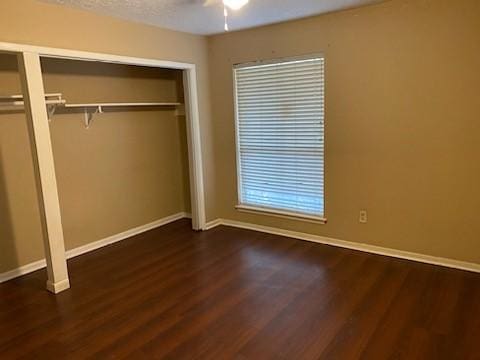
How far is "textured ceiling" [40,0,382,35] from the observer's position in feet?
9.99

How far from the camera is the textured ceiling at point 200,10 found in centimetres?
304

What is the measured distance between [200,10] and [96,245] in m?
2.75

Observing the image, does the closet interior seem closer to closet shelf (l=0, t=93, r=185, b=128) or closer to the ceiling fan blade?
closet shelf (l=0, t=93, r=185, b=128)

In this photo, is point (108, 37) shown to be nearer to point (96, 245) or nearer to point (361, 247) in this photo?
point (96, 245)

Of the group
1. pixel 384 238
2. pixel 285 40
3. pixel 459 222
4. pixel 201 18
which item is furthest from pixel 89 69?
pixel 459 222

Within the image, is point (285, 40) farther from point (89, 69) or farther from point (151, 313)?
point (151, 313)

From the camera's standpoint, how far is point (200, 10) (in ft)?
10.8

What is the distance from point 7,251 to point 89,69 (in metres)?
2.02

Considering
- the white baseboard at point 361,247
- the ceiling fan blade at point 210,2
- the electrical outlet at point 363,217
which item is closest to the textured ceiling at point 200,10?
the ceiling fan blade at point 210,2

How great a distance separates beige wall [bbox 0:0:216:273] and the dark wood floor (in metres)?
0.52

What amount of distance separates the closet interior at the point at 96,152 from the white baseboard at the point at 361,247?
3.09ft

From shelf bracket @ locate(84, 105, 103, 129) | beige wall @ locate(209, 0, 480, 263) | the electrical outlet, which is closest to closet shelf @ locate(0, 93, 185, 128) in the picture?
shelf bracket @ locate(84, 105, 103, 129)

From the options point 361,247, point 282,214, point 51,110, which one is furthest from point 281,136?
point 51,110

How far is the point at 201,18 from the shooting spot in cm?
355
